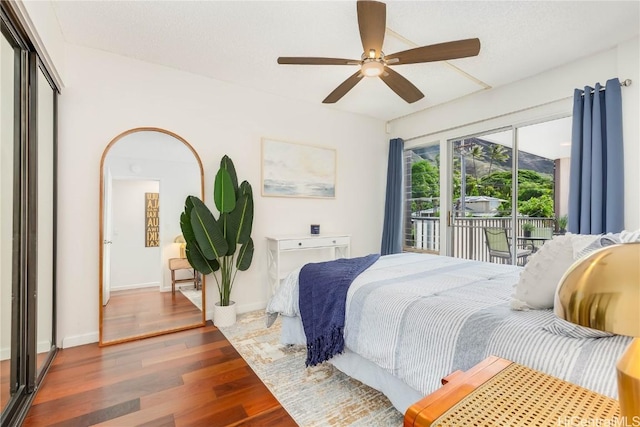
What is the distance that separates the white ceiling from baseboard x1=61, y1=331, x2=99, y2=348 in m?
2.49

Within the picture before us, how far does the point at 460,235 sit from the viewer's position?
4.21m

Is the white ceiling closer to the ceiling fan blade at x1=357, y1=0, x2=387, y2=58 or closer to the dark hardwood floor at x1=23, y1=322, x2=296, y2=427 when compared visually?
the ceiling fan blade at x1=357, y1=0, x2=387, y2=58

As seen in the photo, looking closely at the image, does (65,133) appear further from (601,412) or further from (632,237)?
(632,237)

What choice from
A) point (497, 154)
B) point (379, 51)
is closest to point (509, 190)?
Answer: point (497, 154)

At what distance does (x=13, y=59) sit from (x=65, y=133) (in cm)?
99

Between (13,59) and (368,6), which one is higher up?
(368,6)

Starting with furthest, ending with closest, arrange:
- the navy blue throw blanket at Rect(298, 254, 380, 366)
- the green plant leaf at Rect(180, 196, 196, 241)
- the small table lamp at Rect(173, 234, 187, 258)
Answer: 1. the small table lamp at Rect(173, 234, 187, 258)
2. the green plant leaf at Rect(180, 196, 196, 241)
3. the navy blue throw blanket at Rect(298, 254, 380, 366)

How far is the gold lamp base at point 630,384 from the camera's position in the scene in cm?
47

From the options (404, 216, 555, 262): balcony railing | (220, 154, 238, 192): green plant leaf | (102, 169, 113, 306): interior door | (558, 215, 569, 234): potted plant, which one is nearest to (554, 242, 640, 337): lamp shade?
(220, 154, 238, 192): green plant leaf

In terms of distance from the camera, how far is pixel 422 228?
14.9 feet

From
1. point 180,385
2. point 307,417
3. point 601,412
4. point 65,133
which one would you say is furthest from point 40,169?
point 601,412

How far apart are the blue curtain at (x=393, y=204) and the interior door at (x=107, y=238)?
3.35m

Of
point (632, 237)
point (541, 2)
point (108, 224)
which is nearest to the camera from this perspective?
point (632, 237)

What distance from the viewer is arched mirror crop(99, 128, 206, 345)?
272 cm
